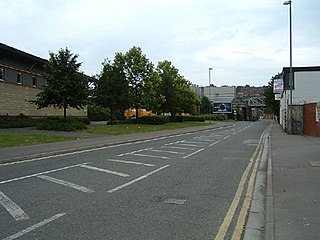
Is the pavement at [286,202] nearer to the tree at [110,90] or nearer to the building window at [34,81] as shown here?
the tree at [110,90]

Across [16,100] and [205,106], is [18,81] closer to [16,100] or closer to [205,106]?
[16,100]

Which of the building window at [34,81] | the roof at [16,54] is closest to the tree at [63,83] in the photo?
the roof at [16,54]

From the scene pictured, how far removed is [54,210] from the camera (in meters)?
6.53

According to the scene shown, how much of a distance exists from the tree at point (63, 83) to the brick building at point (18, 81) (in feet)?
17.3

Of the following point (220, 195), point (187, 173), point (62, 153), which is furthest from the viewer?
point (62, 153)

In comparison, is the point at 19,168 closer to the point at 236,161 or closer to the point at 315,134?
the point at 236,161

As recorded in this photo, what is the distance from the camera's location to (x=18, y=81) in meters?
38.1

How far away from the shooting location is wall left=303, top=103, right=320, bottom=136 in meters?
25.9

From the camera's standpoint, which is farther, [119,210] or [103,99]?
[103,99]

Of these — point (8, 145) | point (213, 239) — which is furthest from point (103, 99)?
point (213, 239)

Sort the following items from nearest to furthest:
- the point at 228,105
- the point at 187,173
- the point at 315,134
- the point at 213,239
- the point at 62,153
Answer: the point at 213,239 < the point at 187,173 < the point at 62,153 < the point at 315,134 < the point at 228,105

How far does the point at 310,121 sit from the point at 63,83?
1985 centimetres

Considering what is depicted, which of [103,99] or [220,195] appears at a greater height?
[103,99]

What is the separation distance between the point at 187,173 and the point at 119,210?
4.52 meters
